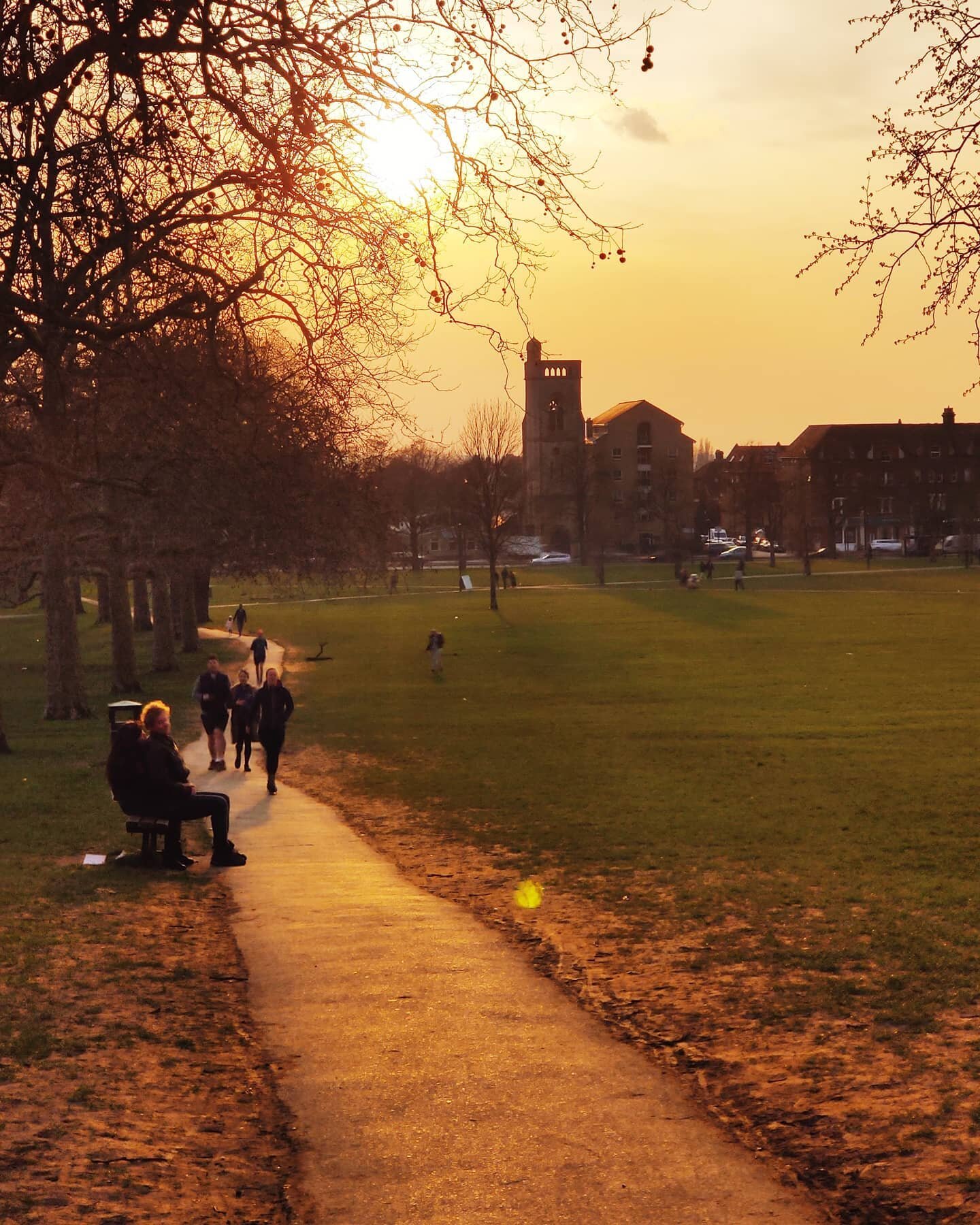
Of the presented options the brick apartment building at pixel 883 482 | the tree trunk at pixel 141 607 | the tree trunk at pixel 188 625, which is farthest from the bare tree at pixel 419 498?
the tree trunk at pixel 188 625

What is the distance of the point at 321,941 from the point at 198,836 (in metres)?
6.17

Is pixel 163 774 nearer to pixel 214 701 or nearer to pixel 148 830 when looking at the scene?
pixel 148 830

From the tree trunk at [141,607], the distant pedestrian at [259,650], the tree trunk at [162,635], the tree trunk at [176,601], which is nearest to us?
the distant pedestrian at [259,650]

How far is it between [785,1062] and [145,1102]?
3.30 meters

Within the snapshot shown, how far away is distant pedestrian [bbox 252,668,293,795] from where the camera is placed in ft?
66.2

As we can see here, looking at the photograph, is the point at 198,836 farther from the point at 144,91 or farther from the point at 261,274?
the point at 144,91

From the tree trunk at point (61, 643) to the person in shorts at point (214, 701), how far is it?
9813mm

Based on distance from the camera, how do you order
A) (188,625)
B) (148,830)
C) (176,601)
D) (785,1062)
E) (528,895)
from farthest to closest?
(176,601) < (188,625) < (148,830) < (528,895) < (785,1062)

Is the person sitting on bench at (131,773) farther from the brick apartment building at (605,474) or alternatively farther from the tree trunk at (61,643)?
the brick apartment building at (605,474)

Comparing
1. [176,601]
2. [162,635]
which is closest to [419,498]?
[176,601]

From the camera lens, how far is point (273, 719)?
2030 cm

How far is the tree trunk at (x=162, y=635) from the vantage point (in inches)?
1722

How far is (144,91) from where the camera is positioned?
8305 mm

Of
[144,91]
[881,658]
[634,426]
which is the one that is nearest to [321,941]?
[144,91]
